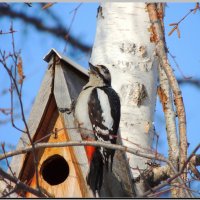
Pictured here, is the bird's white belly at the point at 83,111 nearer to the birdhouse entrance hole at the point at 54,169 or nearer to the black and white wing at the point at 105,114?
the black and white wing at the point at 105,114

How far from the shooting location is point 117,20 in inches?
147

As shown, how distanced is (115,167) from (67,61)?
2.01 feet

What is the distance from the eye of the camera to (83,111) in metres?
3.47

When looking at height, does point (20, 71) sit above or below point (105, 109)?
below

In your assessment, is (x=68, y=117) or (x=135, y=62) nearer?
(x=68, y=117)

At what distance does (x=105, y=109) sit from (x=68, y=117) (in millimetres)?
395

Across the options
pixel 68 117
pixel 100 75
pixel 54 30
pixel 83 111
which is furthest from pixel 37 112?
pixel 54 30

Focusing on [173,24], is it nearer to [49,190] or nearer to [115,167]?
[115,167]

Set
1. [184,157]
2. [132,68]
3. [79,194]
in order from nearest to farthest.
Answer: [184,157] < [79,194] < [132,68]

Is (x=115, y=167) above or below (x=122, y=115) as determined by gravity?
below

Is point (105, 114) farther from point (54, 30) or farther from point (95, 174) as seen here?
point (54, 30)

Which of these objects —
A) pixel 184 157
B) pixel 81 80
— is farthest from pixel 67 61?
pixel 184 157

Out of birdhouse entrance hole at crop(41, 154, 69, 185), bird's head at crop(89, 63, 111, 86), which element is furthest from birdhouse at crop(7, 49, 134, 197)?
bird's head at crop(89, 63, 111, 86)

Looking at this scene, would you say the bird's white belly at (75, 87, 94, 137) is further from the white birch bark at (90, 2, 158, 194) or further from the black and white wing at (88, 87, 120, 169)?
the white birch bark at (90, 2, 158, 194)
